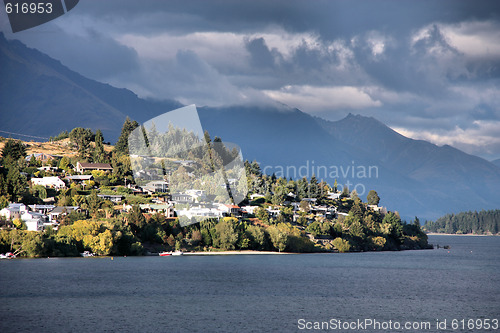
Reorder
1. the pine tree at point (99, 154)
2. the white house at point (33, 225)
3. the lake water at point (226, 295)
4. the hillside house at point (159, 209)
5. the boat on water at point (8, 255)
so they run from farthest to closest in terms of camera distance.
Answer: the pine tree at point (99, 154) → the hillside house at point (159, 209) → the white house at point (33, 225) → the boat on water at point (8, 255) → the lake water at point (226, 295)

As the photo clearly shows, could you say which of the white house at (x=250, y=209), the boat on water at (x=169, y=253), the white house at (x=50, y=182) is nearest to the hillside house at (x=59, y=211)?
the white house at (x=50, y=182)

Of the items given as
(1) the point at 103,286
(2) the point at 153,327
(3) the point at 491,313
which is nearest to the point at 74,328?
(2) the point at 153,327

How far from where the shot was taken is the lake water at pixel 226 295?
4991 centimetres

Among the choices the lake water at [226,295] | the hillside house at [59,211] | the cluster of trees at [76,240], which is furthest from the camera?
the hillside house at [59,211]

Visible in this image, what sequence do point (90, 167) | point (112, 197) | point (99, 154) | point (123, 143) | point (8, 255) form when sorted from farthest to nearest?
point (123, 143)
point (99, 154)
point (90, 167)
point (112, 197)
point (8, 255)

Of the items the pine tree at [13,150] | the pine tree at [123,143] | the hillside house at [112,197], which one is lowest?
the hillside house at [112,197]

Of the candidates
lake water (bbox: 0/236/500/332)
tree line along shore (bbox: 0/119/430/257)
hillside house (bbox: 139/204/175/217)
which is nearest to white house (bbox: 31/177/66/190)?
tree line along shore (bbox: 0/119/430/257)

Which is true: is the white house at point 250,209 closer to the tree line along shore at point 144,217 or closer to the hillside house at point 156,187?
the tree line along shore at point 144,217

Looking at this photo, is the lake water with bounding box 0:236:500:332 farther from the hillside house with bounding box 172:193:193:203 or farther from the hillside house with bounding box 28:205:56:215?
the hillside house with bounding box 172:193:193:203

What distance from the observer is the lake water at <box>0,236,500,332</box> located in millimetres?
49906

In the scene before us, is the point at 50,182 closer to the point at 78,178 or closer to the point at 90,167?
the point at 78,178

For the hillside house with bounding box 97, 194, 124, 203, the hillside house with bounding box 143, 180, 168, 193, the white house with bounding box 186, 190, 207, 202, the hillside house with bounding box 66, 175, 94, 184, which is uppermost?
the hillside house with bounding box 66, 175, 94, 184

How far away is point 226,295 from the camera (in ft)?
213

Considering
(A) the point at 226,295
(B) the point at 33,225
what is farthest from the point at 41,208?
(A) the point at 226,295
